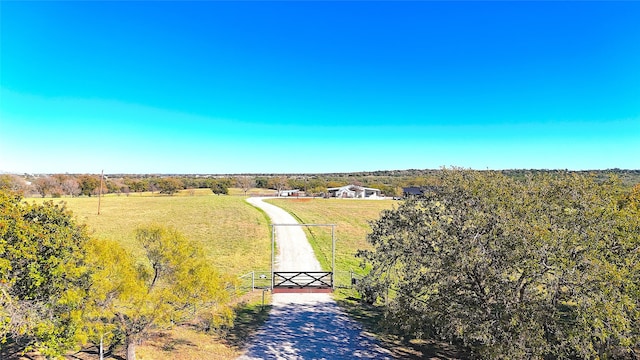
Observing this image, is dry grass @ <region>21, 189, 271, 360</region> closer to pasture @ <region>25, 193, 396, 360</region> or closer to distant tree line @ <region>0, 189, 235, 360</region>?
pasture @ <region>25, 193, 396, 360</region>

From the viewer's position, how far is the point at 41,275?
9.04 meters

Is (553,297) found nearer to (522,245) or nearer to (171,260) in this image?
(522,245)

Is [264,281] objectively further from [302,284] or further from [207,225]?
[207,225]

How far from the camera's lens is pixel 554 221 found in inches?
405

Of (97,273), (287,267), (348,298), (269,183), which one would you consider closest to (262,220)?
(287,267)

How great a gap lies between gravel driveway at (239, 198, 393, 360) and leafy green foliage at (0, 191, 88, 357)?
6598 millimetres

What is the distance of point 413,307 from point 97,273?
9.59 m

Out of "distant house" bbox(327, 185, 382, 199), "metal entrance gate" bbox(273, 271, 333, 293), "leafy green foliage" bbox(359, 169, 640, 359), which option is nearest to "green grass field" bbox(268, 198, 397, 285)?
"metal entrance gate" bbox(273, 271, 333, 293)

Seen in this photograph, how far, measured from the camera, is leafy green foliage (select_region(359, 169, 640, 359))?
8875mm

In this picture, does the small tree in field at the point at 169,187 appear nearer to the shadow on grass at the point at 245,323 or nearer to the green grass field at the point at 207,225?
the green grass field at the point at 207,225

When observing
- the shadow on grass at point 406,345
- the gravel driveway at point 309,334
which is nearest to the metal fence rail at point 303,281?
the gravel driveway at point 309,334

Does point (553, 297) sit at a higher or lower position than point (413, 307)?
higher

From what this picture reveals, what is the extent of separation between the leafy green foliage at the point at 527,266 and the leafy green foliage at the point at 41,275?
960 cm

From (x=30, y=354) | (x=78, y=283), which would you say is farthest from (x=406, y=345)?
(x=30, y=354)
